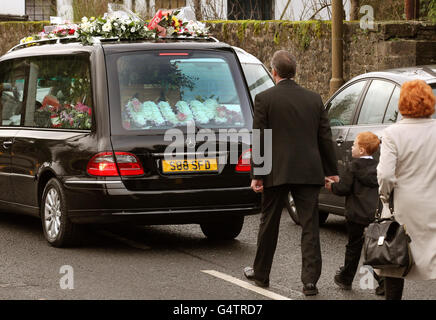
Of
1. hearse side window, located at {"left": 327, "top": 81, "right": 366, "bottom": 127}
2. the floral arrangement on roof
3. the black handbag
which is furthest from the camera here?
hearse side window, located at {"left": 327, "top": 81, "right": 366, "bottom": 127}

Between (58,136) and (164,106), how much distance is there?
→ 1090 mm

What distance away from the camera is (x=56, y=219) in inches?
393

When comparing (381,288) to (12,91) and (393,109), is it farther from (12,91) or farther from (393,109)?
(12,91)

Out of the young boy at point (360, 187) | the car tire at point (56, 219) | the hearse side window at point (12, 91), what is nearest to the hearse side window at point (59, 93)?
the hearse side window at point (12, 91)

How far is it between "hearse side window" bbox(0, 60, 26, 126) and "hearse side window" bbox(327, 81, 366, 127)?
3168 millimetres

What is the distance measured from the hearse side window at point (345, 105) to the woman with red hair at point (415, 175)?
3824mm

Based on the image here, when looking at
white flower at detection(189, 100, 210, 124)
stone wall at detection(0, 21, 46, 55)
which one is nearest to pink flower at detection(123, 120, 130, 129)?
white flower at detection(189, 100, 210, 124)

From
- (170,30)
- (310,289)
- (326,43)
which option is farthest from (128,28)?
(326,43)

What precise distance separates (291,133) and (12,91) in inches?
173

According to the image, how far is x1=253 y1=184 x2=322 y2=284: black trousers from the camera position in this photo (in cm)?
783

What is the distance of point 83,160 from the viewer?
959cm

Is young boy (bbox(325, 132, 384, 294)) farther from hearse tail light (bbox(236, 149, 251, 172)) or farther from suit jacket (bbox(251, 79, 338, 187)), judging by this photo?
hearse tail light (bbox(236, 149, 251, 172))
